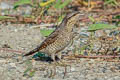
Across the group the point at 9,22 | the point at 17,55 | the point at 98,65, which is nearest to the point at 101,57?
the point at 98,65

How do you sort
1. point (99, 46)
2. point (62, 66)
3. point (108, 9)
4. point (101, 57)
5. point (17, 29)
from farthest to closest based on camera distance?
point (108, 9) < point (17, 29) < point (99, 46) < point (101, 57) < point (62, 66)

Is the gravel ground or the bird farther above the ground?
the bird

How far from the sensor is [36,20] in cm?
912

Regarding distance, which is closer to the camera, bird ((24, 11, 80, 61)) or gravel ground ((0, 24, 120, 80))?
gravel ground ((0, 24, 120, 80))

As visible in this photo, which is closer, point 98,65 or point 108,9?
point 98,65

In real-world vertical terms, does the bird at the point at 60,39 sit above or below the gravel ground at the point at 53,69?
above

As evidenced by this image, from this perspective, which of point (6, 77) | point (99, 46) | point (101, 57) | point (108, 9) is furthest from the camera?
point (108, 9)

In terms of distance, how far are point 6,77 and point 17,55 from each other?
1311 mm

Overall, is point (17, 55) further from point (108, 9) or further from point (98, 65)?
point (108, 9)

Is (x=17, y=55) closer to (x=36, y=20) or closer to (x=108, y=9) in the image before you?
(x=36, y=20)

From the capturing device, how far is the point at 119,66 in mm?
6113

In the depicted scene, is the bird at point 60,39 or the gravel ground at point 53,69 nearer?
the gravel ground at point 53,69

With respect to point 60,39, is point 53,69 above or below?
below

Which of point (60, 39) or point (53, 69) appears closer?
point (53, 69)
